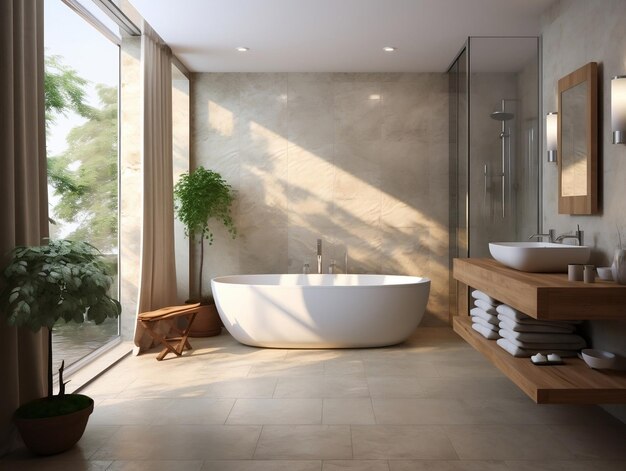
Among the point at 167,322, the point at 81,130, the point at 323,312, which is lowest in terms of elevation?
→ the point at 167,322

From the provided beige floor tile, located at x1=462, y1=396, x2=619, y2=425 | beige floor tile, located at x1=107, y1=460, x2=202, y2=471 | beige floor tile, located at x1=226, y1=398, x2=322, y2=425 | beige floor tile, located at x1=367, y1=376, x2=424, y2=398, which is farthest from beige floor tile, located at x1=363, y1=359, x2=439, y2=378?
beige floor tile, located at x1=107, y1=460, x2=202, y2=471

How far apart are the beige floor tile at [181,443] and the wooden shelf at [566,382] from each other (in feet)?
4.61

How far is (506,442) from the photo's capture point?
3139mm

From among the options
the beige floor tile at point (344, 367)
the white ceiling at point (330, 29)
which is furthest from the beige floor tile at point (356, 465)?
the white ceiling at point (330, 29)

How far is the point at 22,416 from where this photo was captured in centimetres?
295

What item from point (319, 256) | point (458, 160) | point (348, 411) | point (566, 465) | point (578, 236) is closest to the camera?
point (566, 465)

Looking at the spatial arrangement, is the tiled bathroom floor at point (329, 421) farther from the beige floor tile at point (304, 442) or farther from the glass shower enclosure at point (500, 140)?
the glass shower enclosure at point (500, 140)

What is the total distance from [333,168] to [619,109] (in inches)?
141

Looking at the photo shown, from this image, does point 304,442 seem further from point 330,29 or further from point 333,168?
point 333,168

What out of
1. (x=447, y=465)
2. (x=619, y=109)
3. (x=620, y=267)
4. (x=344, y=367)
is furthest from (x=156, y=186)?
(x=620, y=267)

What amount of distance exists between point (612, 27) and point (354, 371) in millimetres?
2875

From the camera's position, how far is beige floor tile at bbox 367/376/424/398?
4.04 m

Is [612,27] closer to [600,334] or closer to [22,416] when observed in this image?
[600,334]

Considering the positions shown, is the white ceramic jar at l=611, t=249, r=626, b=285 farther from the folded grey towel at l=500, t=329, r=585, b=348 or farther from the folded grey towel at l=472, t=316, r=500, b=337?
the folded grey towel at l=472, t=316, r=500, b=337
